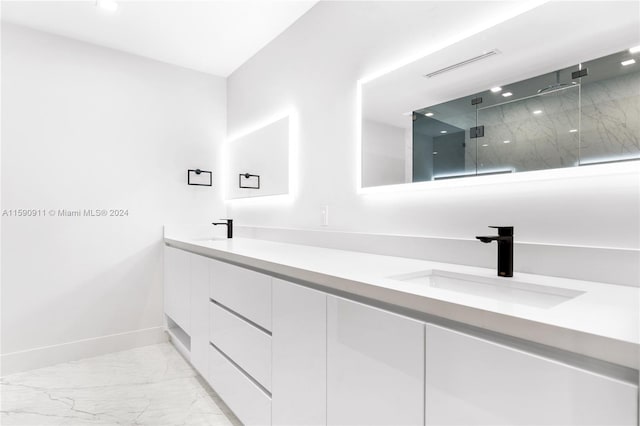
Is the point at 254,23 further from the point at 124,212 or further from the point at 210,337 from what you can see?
the point at 210,337

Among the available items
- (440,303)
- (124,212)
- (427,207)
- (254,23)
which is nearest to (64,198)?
(124,212)

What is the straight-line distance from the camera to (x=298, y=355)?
1205 millimetres

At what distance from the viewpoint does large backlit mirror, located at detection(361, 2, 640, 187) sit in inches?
39.4

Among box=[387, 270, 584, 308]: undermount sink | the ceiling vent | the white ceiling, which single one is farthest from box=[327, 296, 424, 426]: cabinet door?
the white ceiling

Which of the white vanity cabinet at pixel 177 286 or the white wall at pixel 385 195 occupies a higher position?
the white wall at pixel 385 195

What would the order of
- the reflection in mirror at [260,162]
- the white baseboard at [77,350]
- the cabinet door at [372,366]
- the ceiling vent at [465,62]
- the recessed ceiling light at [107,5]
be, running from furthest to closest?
1. the reflection in mirror at [260,162]
2. the white baseboard at [77,350]
3. the recessed ceiling light at [107,5]
4. the ceiling vent at [465,62]
5. the cabinet door at [372,366]

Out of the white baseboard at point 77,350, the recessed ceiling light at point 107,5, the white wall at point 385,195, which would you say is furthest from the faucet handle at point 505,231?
the white baseboard at point 77,350

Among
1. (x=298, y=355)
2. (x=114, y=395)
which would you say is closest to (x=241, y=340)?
(x=298, y=355)

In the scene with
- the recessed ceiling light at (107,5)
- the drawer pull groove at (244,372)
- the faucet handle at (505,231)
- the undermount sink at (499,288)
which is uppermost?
the recessed ceiling light at (107,5)

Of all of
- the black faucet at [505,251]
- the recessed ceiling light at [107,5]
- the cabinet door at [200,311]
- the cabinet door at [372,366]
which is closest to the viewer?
the cabinet door at [372,366]

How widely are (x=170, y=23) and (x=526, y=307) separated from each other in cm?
278

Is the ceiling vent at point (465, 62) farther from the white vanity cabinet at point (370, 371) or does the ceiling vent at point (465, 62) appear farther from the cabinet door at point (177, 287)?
the cabinet door at point (177, 287)

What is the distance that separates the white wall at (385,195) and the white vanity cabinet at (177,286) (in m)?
0.65

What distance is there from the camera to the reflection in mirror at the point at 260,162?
8.07ft
